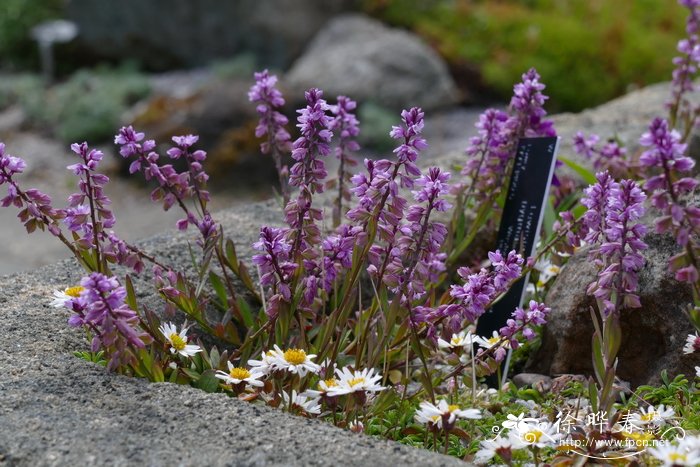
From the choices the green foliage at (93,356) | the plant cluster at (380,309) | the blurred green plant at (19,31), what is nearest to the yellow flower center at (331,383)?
the plant cluster at (380,309)

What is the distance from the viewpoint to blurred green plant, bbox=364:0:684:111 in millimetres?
8617

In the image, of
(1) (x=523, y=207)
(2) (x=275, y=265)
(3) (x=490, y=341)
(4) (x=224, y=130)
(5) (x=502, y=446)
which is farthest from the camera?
(4) (x=224, y=130)

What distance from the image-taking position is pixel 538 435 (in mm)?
2086

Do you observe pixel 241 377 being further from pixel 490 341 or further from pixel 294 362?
pixel 490 341

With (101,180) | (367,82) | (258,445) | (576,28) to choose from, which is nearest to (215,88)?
(367,82)

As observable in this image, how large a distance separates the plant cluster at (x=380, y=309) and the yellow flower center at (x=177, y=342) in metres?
0.01

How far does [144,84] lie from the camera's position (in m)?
9.82

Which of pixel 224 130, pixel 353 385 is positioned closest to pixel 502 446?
pixel 353 385

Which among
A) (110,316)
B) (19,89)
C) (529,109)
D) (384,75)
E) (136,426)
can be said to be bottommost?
(136,426)

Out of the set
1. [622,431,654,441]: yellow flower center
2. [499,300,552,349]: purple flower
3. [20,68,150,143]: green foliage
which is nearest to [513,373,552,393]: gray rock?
[499,300,552,349]: purple flower

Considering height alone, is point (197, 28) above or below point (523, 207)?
above

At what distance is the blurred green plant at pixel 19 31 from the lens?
11367mm

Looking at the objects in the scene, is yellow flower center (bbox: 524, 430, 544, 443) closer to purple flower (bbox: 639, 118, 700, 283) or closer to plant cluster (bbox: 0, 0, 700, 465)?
plant cluster (bbox: 0, 0, 700, 465)

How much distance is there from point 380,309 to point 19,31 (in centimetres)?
1023
